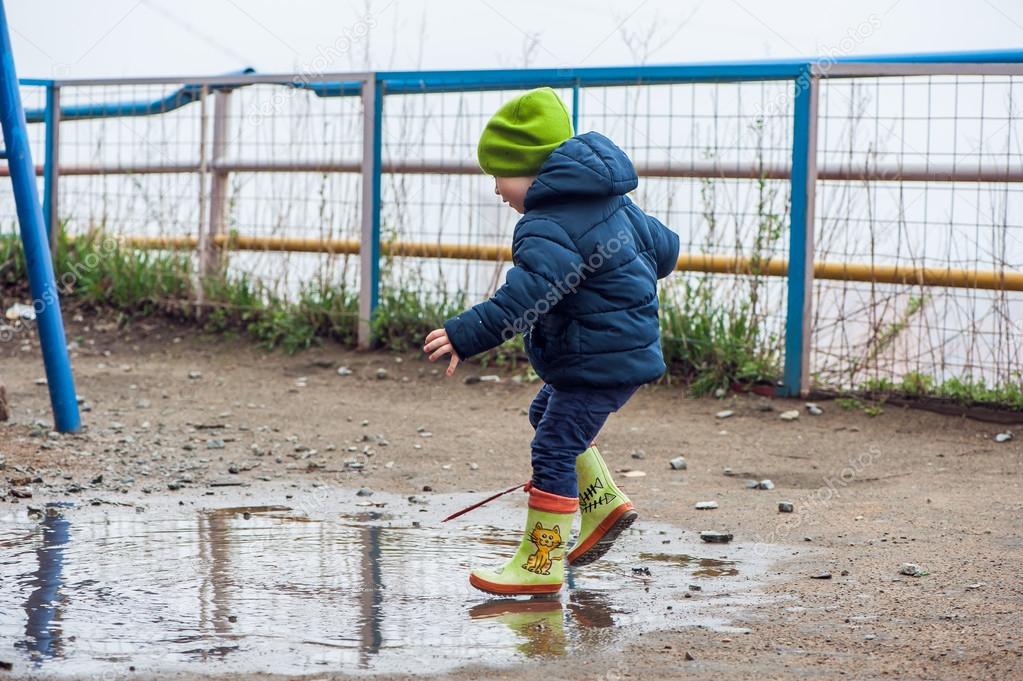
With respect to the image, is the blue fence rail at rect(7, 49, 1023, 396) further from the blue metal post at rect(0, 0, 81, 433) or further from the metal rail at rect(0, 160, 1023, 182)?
the blue metal post at rect(0, 0, 81, 433)

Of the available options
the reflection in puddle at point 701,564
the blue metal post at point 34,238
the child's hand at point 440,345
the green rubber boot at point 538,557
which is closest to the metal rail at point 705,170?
the blue metal post at point 34,238

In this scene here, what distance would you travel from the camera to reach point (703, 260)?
685 centimetres

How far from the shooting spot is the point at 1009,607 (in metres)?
3.23

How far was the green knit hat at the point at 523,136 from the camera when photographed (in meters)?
3.58

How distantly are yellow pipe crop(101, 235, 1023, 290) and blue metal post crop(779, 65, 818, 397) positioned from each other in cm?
11

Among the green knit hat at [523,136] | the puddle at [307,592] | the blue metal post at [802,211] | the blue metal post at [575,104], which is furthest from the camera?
the blue metal post at [575,104]

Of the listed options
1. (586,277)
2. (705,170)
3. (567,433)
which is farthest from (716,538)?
(705,170)

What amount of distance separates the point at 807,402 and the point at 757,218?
100 cm

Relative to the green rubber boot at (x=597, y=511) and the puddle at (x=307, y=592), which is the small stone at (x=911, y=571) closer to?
the puddle at (x=307, y=592)

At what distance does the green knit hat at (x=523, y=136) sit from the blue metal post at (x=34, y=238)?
103 inches

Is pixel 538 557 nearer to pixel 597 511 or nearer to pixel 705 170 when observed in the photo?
pixel 597 511

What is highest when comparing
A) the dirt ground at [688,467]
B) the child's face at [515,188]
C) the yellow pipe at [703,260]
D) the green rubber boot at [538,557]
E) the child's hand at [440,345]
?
the child's face at [515,188]

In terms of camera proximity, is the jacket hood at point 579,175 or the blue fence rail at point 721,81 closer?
the jacket hood at point 579,175

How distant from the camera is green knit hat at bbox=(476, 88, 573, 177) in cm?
358
